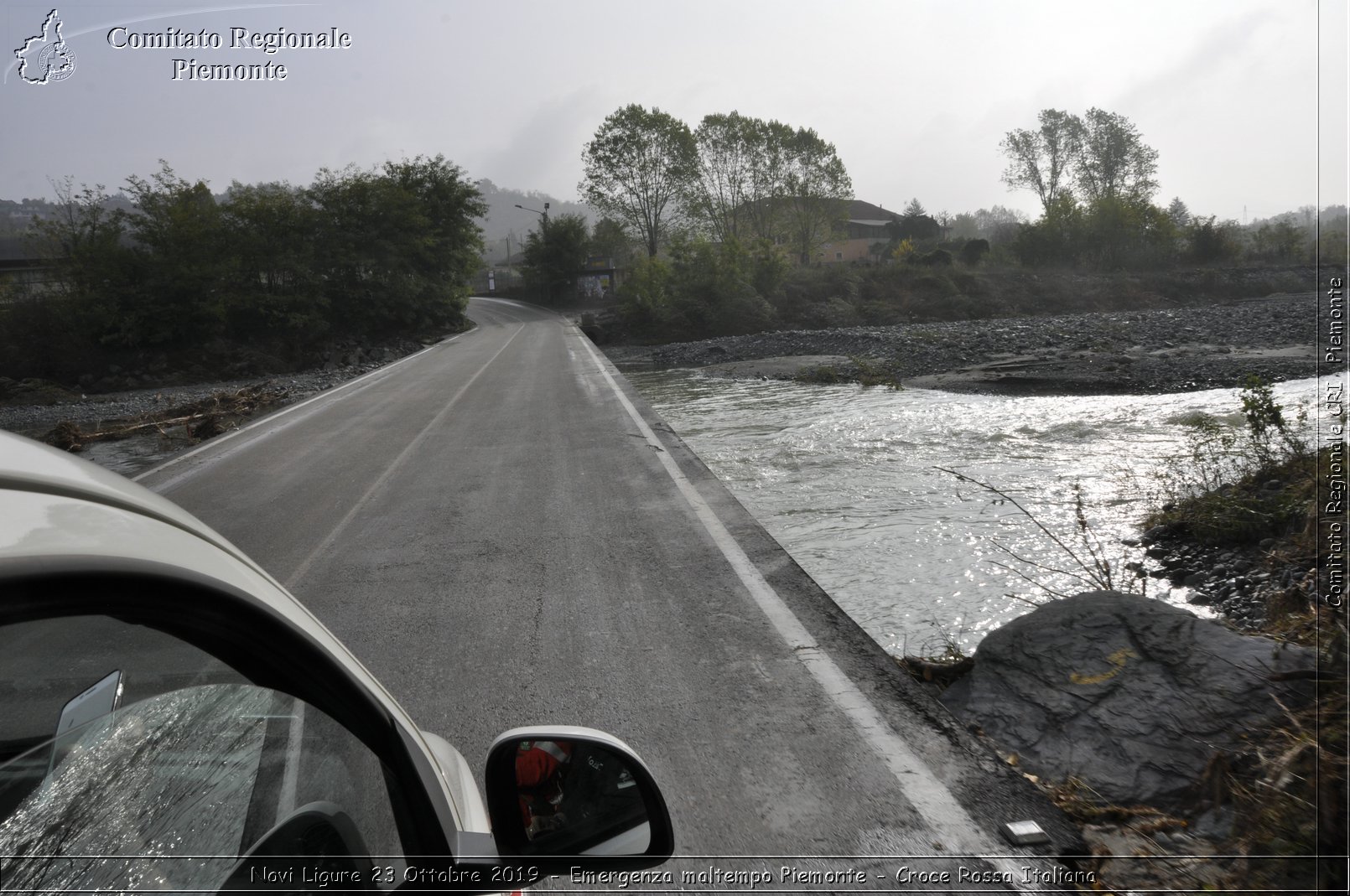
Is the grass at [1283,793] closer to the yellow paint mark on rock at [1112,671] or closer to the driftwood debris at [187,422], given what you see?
the yellow paint mark on rock at [1112,671]

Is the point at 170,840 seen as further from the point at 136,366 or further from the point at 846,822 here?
the point at 136,366

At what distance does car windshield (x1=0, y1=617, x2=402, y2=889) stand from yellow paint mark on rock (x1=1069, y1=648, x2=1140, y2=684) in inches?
141

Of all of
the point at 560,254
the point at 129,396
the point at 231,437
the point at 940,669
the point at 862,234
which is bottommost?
the point at 940,669

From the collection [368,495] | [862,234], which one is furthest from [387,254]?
[862,234]

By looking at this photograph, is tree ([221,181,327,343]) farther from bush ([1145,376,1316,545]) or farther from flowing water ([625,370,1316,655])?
bush ([1145,376,1316,545])

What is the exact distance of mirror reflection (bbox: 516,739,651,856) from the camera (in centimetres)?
149

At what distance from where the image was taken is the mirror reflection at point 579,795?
1.49 m

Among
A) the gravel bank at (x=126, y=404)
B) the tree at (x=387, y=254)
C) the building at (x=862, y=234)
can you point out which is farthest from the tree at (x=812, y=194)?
the gravel bank at (x=126, y=404)

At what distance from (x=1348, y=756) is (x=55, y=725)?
3274 mm

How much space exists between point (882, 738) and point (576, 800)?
2.41 metres

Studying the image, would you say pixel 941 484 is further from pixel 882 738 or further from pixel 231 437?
pixel 231 437

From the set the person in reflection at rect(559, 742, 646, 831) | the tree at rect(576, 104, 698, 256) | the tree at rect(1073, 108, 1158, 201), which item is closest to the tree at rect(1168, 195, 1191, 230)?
the tree at rect(1073, 108, 1158, 201)

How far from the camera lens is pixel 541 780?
5.06ft

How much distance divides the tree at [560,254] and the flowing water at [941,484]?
58.0 m
